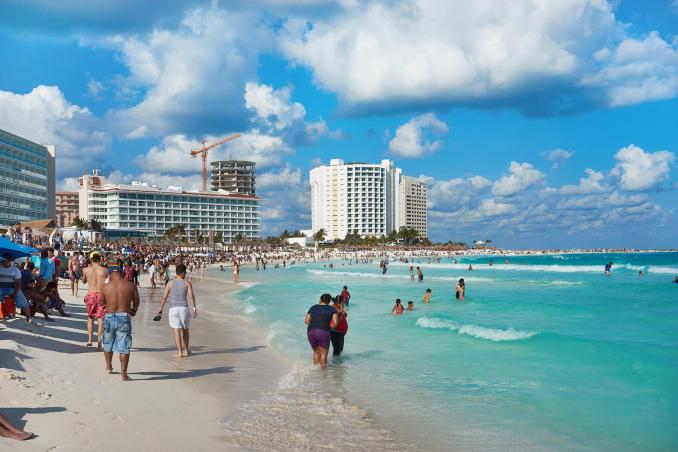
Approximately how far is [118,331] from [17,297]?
435 cm

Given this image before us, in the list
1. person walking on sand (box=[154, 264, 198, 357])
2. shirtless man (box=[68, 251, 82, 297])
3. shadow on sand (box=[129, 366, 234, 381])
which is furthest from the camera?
shirtless man (box=[68, 251, 82, 297])

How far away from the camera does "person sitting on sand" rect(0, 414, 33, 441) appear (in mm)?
4870

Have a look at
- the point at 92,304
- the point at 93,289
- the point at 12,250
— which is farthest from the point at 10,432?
the point at 12,250

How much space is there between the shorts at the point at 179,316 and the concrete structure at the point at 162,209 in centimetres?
11471

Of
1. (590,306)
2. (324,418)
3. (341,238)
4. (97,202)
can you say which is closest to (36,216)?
(97,202)

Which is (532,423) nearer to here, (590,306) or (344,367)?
(344,367)

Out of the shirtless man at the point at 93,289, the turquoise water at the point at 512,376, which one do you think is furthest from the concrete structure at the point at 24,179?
the shirtless man at the point at 93,289

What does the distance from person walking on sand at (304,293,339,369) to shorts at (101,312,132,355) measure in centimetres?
325

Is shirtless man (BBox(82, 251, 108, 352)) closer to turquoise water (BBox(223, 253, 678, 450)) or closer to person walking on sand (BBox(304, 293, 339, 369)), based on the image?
person walking on sand (BBox(304, 293, 339, 369))

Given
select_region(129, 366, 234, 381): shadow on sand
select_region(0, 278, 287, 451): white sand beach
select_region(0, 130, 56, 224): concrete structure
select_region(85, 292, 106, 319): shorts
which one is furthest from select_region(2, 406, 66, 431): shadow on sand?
select_region(0, 130, 56, 224): concrete structure

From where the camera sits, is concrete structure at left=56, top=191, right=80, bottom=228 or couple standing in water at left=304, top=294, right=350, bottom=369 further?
concrete structure at left=56, top=191, right=80, bottom=228

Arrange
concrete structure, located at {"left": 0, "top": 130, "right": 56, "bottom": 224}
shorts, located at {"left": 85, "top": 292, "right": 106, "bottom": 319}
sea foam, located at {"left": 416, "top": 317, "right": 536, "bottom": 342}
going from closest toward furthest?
1. shorts, located at {"left": 85, "top": 292, "right": 106, "bottom": 319}
2. sea foam, located at {"left": 416, "top": 317, "right": 536, "bottom": 342}
3. concrete structure, located at {"left": 0, "top": 130, "right": 56, "bottom": 224}

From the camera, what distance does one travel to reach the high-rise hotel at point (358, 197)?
18400 centimetres

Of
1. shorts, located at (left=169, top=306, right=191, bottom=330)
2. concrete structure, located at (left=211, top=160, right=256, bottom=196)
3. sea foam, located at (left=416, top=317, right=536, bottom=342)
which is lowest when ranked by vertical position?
sea foam, located at (left=416, top=317, right=536, bottom=342)
